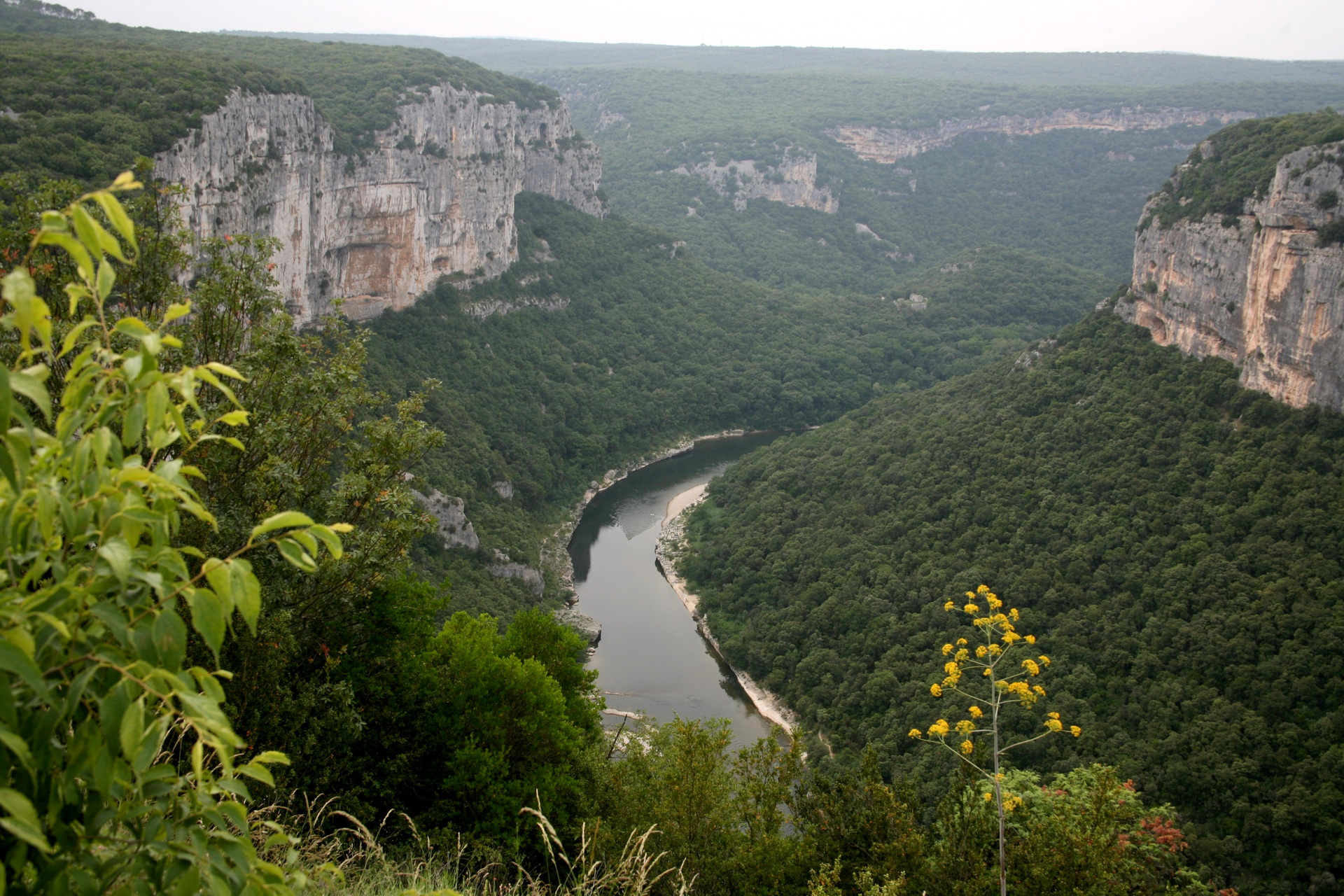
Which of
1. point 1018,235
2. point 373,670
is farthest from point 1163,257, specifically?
point 1018,235

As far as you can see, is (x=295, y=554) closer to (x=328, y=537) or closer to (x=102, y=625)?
(x=328, y=537)

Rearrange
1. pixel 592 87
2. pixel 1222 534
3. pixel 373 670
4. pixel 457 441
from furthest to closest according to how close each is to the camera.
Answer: pixel 592 87 < pixel 457 441 < pixel 1222 534 < pixel 373 670

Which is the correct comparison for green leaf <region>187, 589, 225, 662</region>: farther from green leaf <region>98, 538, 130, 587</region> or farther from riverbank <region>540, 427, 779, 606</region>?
riverbank <region>540, 427, 779, 606</region>

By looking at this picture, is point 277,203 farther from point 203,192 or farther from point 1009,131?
point 1009,131

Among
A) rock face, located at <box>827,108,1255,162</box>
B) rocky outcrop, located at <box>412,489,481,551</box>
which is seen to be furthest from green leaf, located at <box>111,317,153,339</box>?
rock face, located at <box>827,108,1255,162</box>

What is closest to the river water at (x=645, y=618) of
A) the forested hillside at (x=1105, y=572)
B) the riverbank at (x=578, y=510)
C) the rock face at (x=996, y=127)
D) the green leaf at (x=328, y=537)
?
the riverbank at (x=578, y=510)
